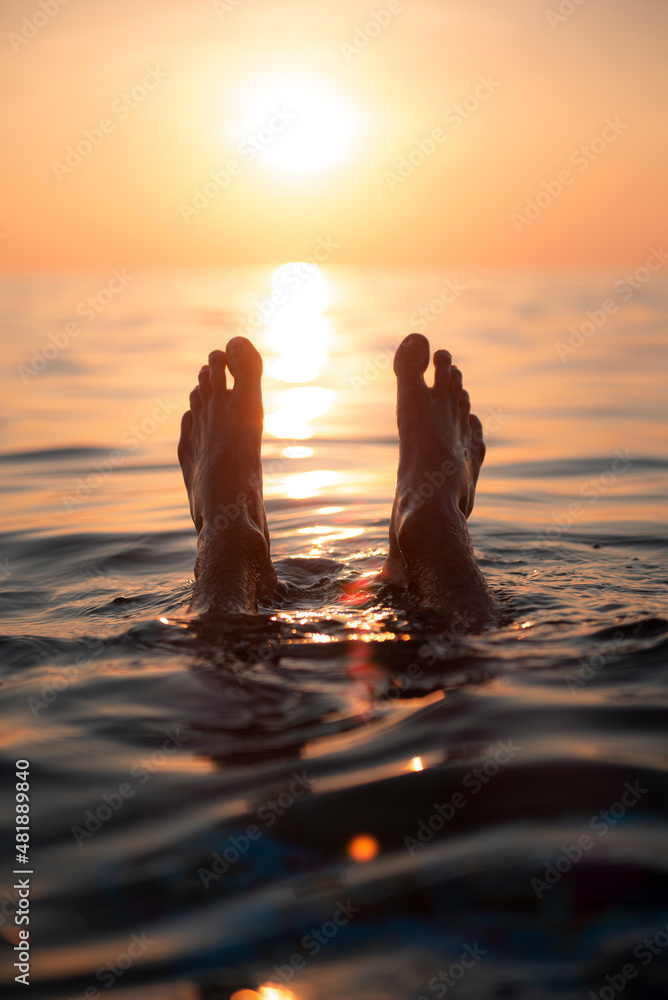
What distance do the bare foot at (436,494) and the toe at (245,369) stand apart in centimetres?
64

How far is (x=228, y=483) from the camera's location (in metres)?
3.23

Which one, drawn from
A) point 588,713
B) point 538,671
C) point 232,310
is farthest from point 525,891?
point 232,310

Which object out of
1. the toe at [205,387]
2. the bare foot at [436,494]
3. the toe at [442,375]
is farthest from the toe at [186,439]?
the toe at [442,375]

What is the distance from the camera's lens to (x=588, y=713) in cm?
194

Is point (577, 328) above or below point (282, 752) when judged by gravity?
above

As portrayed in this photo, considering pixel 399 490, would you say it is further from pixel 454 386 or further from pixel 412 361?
pixel 454 386

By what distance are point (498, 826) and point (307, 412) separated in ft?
23.1

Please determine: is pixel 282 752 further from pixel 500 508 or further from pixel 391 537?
pixel 500 508

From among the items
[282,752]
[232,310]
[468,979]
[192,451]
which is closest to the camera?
[468,979]

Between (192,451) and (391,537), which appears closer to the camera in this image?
(391,537)

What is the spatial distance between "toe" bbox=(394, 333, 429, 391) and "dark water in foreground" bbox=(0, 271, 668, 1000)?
0.75 m

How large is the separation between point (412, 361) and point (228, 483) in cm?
106

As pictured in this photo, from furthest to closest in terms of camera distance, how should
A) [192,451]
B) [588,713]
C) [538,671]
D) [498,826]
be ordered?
[192,451]
[538,671]
[588,713]
[498,826]

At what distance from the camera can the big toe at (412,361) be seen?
371 cm
